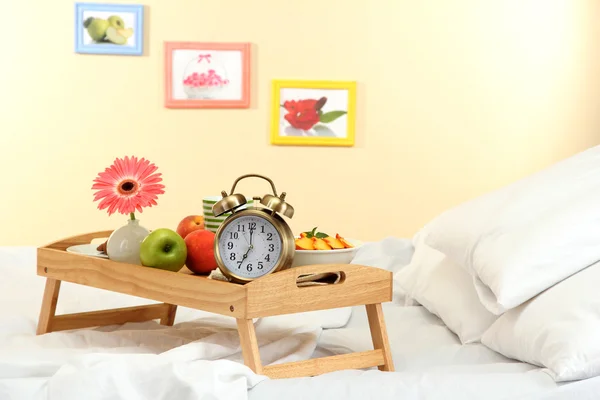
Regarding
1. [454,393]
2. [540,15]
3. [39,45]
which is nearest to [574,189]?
[454,393]

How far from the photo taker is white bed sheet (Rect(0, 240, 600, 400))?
135 centimetres

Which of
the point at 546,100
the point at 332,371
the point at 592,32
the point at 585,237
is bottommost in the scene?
the point at 332,371

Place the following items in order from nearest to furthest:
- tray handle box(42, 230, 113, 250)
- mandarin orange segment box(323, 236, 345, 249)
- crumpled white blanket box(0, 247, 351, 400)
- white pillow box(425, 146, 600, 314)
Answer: crumpled white blanket box(0, 247, 351, 400), white pillow box(425, 146, 600, 314), mandarin orange segment box(323, 236, 345, 249), tray handle box(42, 230, 113, 250)

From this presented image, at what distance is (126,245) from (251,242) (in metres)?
0.33

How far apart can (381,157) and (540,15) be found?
4.09ft

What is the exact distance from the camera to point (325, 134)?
183 inches

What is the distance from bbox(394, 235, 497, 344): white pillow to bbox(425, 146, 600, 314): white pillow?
3.5 inches

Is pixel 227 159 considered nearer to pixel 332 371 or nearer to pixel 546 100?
pixel 546 100

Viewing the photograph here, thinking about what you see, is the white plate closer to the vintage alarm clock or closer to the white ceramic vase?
the white ceramic vase

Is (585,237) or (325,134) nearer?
(585,237)

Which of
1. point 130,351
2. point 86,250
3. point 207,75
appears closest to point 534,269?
point 130,351

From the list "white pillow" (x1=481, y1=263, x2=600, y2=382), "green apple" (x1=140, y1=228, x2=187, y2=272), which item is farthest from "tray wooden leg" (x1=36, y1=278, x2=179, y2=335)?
"white pillow" (x1=481, y1=263, x2=600, y2=382)

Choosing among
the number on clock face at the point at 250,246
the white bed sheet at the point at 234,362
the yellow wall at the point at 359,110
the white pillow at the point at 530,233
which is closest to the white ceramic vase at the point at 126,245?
the white bed sheet at the point at 234,362

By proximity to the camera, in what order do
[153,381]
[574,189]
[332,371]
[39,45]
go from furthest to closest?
[39,45] < [574,189] < [332,371] < [153,381]
